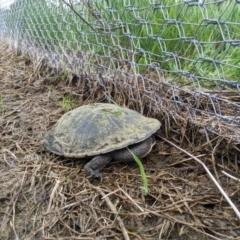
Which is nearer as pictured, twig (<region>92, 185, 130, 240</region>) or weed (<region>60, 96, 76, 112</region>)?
twig (<region>92, 185, 130, 240</region>)

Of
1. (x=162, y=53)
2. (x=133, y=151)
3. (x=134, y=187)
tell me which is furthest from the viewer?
(x=162, y=53)

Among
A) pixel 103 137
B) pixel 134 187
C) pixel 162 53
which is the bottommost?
pixel 134 187

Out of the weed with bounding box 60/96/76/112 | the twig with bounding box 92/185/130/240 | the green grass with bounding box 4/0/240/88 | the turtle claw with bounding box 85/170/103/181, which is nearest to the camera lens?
the twig with bounding box 92/185/130/240

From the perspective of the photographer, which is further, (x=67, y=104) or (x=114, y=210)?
(x=67, y=104)

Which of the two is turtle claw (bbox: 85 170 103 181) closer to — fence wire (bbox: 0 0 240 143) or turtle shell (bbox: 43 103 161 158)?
turtle shell (bbox: 43 103 161 158)

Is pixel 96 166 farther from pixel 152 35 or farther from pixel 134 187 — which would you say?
pixel 152 35

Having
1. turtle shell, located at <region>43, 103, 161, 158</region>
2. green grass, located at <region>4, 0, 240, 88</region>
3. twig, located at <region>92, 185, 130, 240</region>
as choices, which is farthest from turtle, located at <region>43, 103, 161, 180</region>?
green grass, located at <region>4, 0, 240, 88</region>

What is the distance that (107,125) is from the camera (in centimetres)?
145

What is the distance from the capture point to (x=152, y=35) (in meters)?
1.66

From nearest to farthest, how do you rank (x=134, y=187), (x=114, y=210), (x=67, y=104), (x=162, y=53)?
(x=114, y=210) < (x=134, y=187) < (x=162, y=53) < (x=67, y=104)

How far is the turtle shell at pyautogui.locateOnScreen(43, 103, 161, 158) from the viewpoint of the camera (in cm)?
140

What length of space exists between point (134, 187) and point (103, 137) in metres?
0.27

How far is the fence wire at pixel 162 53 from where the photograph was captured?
1.41 metres

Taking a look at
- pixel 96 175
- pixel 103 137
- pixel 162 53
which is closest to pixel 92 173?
pixel 96 175
